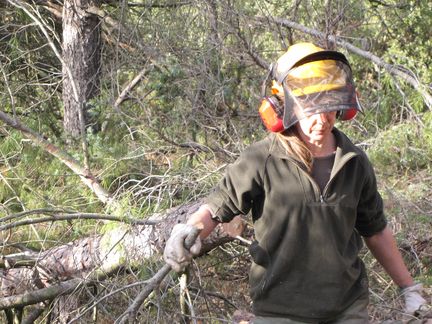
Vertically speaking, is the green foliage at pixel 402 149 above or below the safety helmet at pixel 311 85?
below

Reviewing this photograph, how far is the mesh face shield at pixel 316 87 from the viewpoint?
230 centimetres

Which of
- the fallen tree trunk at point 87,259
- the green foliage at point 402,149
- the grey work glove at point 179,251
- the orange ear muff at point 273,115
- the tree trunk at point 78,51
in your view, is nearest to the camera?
the grey work glove at point 179,251

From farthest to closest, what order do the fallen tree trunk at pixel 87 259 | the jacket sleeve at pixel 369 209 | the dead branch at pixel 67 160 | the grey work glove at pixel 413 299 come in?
the dead branch at pixel 67 160 → the fallen tree trunk at pixel 87 259 → the grey work glove at pixel 413 299 → the jacket sleeve at pixel 369 209

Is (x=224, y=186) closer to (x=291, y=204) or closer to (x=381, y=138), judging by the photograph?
(x=291, y=204)

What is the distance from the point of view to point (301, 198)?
2.35m

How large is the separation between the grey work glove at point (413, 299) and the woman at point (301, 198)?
10.7 inches

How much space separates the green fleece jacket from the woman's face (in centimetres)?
10

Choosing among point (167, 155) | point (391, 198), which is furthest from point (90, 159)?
point (391, 198)

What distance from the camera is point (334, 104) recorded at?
2299 millimetres

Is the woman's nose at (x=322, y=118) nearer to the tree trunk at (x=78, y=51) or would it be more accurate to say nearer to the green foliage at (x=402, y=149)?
the green foliage at (x=402, y=149)

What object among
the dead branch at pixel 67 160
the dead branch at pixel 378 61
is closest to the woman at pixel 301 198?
the dead branch at pixel 67 160

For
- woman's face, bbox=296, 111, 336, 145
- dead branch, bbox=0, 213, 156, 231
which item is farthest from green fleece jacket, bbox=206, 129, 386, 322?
dead branch, bbox=0, 213, 156, 231

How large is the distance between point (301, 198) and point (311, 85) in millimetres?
398

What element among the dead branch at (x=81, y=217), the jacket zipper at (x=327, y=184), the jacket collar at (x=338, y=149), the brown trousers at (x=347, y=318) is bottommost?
the brown trousers at (x=347, y=318)
